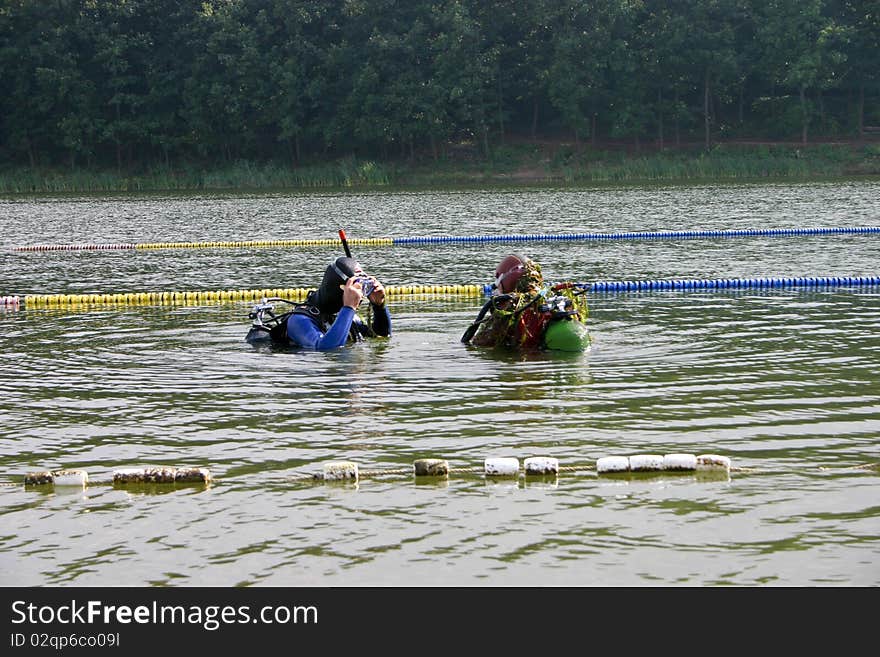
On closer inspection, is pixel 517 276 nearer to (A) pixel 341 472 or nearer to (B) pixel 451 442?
(B) pixel 451 442

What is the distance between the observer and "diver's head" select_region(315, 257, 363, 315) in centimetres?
1269

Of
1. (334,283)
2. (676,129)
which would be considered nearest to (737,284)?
(334,283)

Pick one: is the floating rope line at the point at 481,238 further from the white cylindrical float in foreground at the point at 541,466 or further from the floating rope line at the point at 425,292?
the white cylindrical float in foreground at the point at 541,466

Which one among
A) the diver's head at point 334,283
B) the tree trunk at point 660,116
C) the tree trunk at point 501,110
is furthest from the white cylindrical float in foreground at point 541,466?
the tree trunk at point 501,110

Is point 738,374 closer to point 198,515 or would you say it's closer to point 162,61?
point 198,515

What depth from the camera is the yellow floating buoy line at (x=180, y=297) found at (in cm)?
1888

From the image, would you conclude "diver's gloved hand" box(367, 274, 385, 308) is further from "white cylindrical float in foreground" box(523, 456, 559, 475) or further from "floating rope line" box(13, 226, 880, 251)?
"floating rope line" box(13, 226, 880, 251)

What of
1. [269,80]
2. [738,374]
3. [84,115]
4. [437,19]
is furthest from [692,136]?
[738,374]

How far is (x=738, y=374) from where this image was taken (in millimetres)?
11523

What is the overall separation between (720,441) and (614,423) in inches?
36.5

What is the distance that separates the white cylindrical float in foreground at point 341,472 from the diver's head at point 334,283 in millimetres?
4457

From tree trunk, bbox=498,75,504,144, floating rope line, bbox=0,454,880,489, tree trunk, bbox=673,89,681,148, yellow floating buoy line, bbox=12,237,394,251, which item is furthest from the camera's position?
tree trunk, bbox=498,75,504,144

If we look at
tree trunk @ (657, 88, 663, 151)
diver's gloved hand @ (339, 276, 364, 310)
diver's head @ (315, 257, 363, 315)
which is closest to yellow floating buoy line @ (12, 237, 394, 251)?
diver's head @ (315, 257, 363, 315)

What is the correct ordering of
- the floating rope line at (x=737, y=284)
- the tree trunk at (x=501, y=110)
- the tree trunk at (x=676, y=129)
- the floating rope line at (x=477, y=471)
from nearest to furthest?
the floating rope line at (x=477, y=471), the floating rope line at (x=737, y=284), the tree trunk at (x=676, y=129), the tree trunk at (x=501, y=110)
